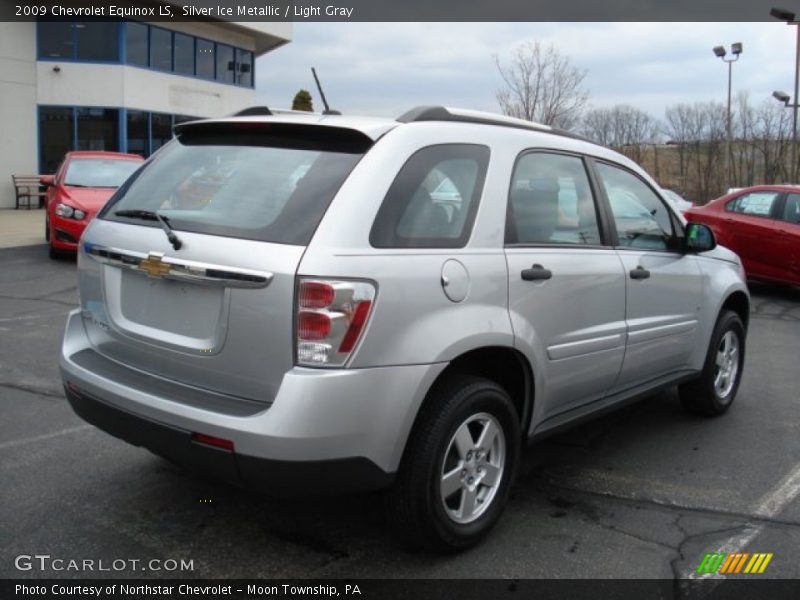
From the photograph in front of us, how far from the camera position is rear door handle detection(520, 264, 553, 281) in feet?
10.8

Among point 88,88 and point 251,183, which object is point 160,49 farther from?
point 251,183

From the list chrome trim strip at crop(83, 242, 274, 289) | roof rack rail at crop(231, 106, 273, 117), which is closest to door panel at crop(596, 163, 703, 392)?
roof rack rail at crop(231, 106, 273, 117)

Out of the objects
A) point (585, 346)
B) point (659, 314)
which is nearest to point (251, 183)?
point (585, 346)

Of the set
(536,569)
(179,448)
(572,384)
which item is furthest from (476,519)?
(179,448)

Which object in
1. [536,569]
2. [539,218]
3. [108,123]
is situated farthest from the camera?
[108,123]

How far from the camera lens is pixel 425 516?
2947 millimetres

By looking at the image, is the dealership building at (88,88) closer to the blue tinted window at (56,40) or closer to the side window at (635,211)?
the blue tinted window at (56,40)

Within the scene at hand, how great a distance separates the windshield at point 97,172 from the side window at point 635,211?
9246 millimetres

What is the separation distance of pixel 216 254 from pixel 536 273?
1.39 m

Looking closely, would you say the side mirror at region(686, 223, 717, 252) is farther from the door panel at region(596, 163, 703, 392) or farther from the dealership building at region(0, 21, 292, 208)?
the dealership building at region(0, 21, 292, 208)

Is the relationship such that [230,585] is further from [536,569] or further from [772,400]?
[772,400]

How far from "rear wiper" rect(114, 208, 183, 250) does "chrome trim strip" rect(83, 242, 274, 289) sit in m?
0.06

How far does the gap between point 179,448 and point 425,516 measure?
96 cm

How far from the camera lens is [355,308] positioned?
268cm
